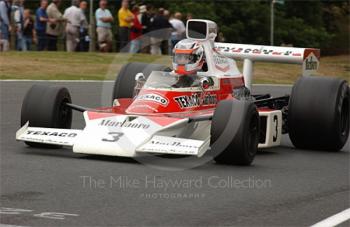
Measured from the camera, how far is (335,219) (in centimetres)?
815

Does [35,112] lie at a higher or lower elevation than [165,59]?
higher

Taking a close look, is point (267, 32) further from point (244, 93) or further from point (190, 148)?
point (190, 148)

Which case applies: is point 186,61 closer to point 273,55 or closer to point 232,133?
point 232,133

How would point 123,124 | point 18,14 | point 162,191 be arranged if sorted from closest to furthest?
point 162,191
point 123,124
point 18,14

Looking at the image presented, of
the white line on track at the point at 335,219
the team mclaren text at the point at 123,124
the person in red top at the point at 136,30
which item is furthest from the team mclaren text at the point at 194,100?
the person in red top at the point at 136,30

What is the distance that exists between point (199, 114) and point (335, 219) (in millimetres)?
4184

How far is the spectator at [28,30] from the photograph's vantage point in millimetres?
26952

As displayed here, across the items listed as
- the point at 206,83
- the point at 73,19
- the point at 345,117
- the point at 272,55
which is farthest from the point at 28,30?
the point at 206,83

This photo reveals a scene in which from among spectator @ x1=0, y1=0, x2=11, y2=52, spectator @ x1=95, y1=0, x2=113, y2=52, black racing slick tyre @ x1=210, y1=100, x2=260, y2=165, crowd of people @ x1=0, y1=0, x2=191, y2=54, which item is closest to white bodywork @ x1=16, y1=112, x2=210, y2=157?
black racing slick tyre @ x1=210, y1=100, x2=260, y2=165

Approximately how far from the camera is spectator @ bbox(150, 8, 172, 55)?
29156mm

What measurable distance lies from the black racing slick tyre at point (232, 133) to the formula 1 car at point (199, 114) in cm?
1

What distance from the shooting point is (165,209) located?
27.5 ft

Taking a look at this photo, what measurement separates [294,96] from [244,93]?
93 cm

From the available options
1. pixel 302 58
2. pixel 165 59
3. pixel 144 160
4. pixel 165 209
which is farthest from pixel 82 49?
pixel 165 209
